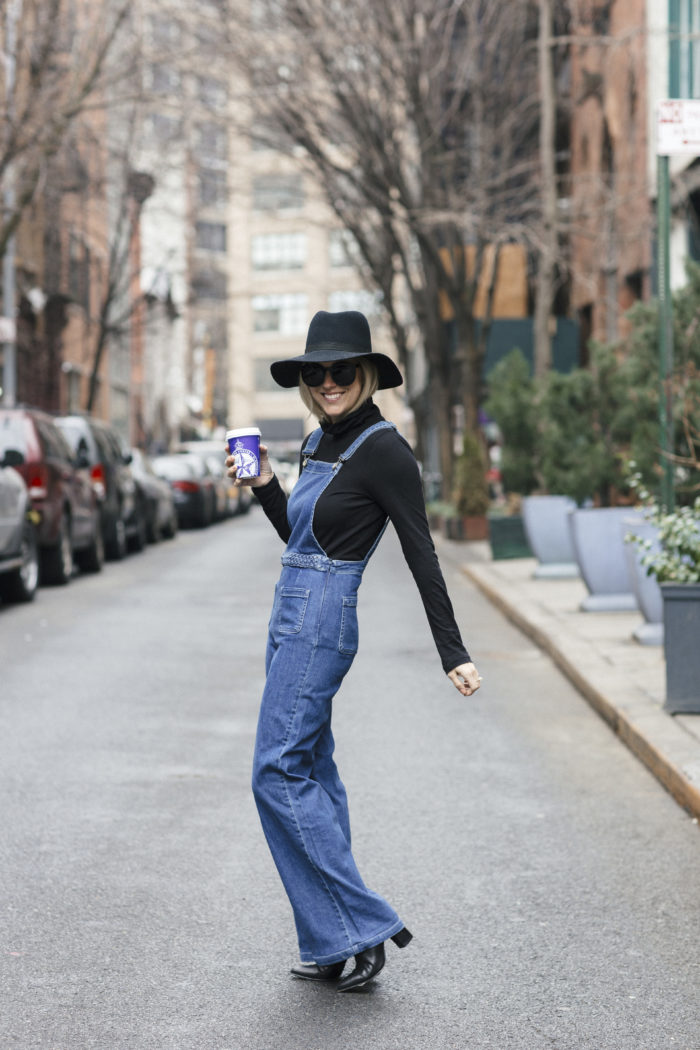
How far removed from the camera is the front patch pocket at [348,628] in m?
4.41

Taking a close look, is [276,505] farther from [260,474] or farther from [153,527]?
[153,527]

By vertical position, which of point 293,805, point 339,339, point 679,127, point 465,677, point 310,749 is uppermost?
point 679,127

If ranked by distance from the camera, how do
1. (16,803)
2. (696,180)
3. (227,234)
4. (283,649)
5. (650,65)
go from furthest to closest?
(227,234), (650,65), (696,180), (16,803), (283,649)

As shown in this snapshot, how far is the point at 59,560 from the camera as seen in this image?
17.8 meters

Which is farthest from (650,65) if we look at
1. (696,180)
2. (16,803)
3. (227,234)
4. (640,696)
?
(227,234)

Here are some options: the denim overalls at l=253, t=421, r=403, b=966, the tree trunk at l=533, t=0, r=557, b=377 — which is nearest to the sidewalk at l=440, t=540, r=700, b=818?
the denim overalls at l=253, t=421, r=403, b=966

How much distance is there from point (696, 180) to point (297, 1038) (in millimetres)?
18024

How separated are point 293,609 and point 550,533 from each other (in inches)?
523

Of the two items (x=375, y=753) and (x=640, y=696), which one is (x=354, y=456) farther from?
(x=640, y=696)

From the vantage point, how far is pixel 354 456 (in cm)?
443

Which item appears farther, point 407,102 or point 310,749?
point 407,102

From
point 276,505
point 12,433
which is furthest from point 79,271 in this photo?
point 276,505

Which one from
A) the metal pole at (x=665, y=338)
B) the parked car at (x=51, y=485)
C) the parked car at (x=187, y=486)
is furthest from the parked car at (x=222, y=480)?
the metal pole at (x=665, y=338)

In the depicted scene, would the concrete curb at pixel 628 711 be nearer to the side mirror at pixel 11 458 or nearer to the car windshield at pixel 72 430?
the side mirror at pixel 11 458
